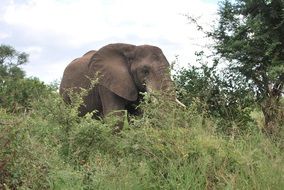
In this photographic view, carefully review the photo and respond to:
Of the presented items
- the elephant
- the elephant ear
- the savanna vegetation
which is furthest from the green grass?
the elephant ear

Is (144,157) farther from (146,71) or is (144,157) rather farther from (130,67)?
(130,67)

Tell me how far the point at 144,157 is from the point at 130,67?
4.52 meters

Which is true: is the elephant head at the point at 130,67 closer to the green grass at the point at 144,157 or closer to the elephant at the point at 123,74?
the elephant at the point at 123,74

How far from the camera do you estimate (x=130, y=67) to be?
977cm

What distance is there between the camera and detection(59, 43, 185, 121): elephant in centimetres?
924

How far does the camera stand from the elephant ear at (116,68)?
9.40 m

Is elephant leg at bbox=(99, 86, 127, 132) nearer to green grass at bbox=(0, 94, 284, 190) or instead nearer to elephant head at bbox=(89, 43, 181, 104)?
elephant head at bbox=(89, 43, 181, 104)

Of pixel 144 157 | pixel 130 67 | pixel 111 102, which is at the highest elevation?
pixel 130 67

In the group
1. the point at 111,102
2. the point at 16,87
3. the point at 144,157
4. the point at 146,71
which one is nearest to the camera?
the point at 144,157

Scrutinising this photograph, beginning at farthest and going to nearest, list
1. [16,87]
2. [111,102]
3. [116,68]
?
[16,87] < [116,68] < [111,102]

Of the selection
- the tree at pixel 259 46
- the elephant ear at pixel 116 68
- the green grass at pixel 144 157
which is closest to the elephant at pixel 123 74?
the elephant ear at pixel 116 68

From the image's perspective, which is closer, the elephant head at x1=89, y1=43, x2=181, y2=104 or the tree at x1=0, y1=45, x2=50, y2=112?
the elephant head at x1=89, y1=43, x2=181, y2=104

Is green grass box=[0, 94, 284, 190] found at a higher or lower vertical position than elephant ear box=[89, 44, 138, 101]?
lower

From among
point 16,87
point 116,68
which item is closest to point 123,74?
point 116,68
